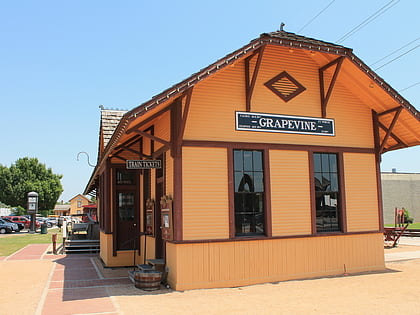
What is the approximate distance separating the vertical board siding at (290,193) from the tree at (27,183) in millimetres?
53078

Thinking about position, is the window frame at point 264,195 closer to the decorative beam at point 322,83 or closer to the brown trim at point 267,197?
the brown trim at point 267,197

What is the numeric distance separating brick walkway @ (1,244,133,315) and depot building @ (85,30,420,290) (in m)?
1.51

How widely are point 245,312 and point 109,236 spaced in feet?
25.7

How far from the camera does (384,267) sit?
11.5m

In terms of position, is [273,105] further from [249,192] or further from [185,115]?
[185,115]

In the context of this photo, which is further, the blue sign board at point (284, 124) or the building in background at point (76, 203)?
the building in background at point (76, 203)

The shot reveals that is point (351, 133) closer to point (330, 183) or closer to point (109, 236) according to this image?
point (330, 183)

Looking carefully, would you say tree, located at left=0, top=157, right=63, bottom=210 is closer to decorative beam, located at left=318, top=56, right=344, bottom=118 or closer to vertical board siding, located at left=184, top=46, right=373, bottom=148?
vertical board siding, located at left=184, top=46, right=373, bottom=148

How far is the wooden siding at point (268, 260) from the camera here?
30.1ft

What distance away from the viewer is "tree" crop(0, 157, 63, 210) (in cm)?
5622

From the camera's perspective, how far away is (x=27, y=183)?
186ft

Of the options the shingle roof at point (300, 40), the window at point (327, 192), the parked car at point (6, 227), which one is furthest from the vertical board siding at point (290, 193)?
the parked car at point (6, 227)

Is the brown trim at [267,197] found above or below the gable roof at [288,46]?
below

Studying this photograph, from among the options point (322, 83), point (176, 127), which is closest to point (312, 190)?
point (322, 83)
